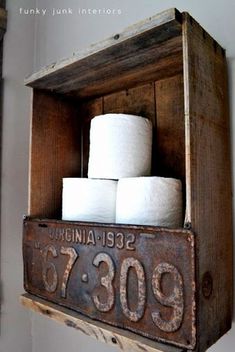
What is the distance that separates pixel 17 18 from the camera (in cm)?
101

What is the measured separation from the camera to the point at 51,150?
2.56 feet

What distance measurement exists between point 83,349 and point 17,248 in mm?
340

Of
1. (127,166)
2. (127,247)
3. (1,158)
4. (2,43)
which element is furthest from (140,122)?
(2,43)

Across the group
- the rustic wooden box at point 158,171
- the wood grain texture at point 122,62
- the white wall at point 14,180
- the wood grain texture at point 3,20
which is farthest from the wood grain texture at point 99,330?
the wood grain texture at point 3,20

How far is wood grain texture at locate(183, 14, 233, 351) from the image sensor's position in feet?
1.51

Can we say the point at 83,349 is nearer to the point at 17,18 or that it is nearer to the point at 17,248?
the point at 17,248

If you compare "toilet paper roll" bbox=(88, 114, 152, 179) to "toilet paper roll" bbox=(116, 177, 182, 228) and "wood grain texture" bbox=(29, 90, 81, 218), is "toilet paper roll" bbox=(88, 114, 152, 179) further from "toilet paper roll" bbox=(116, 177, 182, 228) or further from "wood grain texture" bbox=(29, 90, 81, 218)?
"wood grain texture" bbox=(29, 90, 81, 218)

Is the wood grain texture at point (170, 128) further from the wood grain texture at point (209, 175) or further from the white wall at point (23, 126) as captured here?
the white wall at point (23, 126)

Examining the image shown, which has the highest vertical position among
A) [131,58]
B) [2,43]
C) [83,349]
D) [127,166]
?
[2,43]

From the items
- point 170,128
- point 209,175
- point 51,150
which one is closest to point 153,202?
point 209,175

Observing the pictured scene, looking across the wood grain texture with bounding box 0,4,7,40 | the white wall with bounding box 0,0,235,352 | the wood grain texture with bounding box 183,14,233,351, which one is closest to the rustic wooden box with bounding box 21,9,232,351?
the wood grain texture with bounding box 183,14,233,351

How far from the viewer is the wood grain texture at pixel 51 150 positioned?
0.75 meters

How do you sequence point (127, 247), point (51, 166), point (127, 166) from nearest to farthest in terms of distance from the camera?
point (127, 247) → point (127, 166) → point (51, 166)

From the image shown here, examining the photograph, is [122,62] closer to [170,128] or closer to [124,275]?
[170,128]
